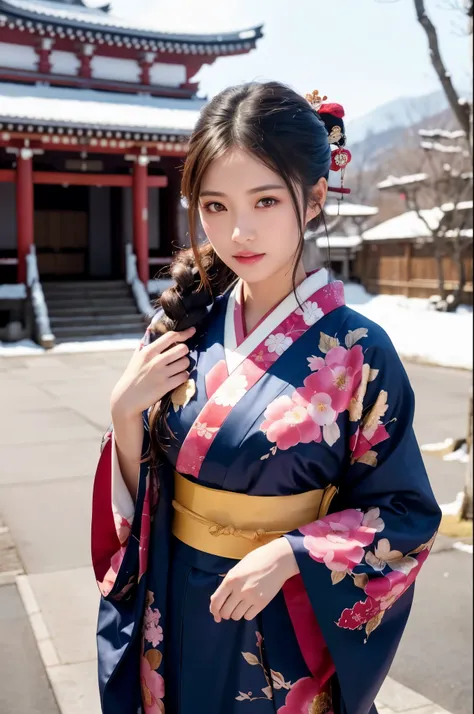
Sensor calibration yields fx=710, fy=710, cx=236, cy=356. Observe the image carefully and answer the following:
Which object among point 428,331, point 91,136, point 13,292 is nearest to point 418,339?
point 428,331

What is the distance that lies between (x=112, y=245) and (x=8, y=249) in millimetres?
2049

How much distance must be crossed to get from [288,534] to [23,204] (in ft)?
35.5

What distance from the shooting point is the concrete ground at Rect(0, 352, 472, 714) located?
1.50 meters

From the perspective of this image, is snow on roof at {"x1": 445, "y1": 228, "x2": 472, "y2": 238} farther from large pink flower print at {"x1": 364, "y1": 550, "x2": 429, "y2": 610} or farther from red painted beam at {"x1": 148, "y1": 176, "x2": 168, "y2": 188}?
large pink flower print at {"x1": 364, "y1": 550, "x2": 429, "y2": 610}

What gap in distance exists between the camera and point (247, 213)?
1.04 meters

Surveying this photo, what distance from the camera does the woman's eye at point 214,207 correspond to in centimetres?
107

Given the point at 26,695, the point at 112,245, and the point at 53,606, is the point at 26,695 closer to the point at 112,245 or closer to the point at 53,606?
the point at 53,606

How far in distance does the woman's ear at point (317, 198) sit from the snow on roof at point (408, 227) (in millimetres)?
16483

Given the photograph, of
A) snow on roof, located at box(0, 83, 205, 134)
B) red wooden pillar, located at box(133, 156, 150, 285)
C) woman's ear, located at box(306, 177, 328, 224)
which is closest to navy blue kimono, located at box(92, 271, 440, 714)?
woman's ear, located at box(306, 177, 328, 224)

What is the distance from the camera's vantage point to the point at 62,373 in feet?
13.4

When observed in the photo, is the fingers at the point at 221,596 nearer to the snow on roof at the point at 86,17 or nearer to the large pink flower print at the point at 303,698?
the large pink flower print at the point at 303,698

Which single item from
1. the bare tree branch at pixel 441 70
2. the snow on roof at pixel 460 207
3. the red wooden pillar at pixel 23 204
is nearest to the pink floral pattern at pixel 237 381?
the bare tree branch at pixel 441 70

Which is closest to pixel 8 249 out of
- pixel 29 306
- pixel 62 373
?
pixel 29 306

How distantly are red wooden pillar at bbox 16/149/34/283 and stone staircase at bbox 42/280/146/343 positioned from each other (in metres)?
0.53
